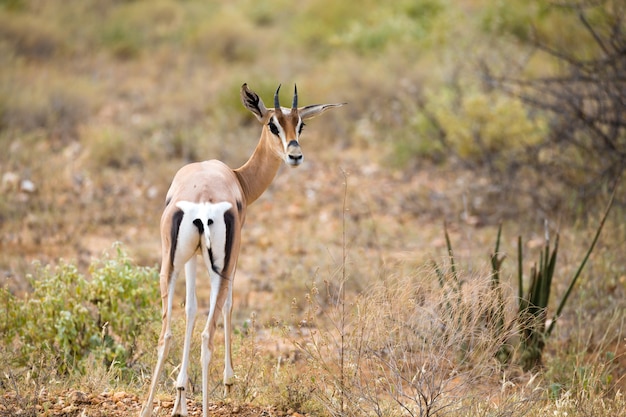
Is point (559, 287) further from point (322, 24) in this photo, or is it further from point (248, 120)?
point (322, 24)

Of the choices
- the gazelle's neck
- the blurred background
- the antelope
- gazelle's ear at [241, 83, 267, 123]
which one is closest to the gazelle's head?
gazelle's ear at [241, 83, 267, 123]

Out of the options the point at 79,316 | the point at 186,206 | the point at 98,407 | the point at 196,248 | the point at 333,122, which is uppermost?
the point at 333,122

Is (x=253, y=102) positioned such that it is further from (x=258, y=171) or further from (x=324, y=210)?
(x=324, y=210)

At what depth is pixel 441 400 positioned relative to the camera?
4.31m

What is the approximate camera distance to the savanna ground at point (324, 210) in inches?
172

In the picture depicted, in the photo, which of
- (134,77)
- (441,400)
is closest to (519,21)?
(134,77)

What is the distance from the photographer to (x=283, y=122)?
4605 millimetres

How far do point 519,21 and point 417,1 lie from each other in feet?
10.7

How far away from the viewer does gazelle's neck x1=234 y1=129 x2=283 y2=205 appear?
4949mm

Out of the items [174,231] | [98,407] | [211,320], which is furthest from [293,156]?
[98,407]

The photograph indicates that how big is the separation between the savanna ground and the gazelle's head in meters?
0.50

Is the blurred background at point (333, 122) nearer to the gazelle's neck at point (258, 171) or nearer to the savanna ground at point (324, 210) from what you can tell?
the savanna ground at point (324, 210)

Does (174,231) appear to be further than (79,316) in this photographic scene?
No

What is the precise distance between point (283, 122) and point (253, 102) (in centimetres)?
27
